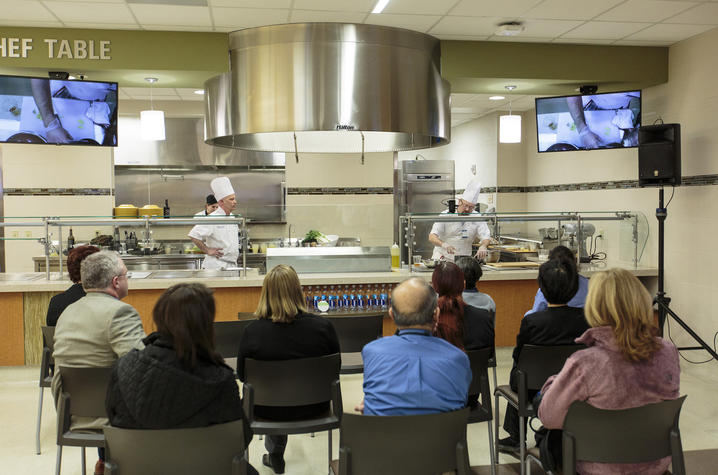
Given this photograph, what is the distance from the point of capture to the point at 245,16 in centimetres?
463

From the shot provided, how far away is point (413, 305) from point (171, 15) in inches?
134

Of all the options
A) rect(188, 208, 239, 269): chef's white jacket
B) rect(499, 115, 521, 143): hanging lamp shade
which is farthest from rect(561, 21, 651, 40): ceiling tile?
rect(188, 208, 239, 269): chef's white jacket

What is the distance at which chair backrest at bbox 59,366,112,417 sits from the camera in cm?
246

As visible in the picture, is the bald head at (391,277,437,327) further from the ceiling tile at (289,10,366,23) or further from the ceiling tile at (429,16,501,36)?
the ceiling tile at (429,16,501,36)

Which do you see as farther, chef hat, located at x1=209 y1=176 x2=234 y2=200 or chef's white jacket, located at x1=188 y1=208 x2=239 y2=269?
chef hat, located at x1=209 y1=176 x2=234 y2=200

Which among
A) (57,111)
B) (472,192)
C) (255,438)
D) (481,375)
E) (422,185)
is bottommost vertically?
(255,438)

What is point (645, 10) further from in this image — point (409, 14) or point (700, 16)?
point (409, 14)

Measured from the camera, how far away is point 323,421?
277 cm

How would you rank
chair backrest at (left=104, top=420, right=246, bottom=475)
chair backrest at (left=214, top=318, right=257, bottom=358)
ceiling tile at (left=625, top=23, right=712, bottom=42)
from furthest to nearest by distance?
ceiling tile at (left=625, top=23, right=712, bottom=42) → chair backrest at (left=214, top=318, right=257, bottom=358) → chair backrest at (left=104, top=420, right=246, bottom=475)

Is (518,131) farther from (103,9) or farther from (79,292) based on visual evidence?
(79,292)

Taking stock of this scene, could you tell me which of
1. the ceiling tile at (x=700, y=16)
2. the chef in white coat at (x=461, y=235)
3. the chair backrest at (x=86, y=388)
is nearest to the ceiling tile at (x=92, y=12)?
the chair backrest at (x=86, y=388)

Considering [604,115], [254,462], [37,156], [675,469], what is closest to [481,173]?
[604,115]

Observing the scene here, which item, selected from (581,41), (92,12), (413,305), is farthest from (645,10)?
(92,12)

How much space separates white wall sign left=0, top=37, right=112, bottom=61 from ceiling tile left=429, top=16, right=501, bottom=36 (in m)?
2.62
